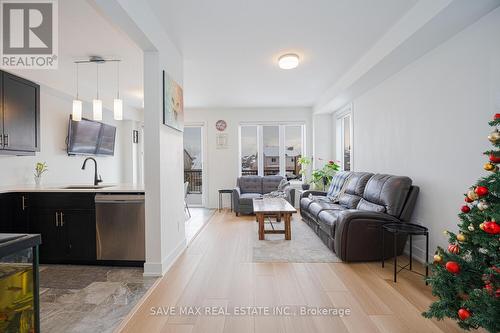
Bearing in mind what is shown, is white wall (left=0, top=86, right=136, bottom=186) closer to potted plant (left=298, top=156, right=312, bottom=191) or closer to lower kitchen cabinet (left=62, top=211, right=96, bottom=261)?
lower kitchen cabinet (left=62, top=211, right=96, bottom=261)

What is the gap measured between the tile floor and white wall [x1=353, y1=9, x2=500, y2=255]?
326cm

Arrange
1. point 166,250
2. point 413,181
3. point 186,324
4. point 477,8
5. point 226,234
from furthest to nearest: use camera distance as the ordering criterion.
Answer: point 226,234 → point 413,181 → point 166,250 → point 477,8 → point 186,324

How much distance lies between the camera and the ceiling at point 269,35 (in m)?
2.42

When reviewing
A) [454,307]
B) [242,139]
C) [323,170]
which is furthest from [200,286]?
[242,139]

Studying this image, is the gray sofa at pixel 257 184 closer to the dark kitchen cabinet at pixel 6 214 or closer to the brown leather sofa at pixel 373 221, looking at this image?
the brown leather sofa at pixel 373 221

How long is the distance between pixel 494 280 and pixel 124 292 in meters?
2.82

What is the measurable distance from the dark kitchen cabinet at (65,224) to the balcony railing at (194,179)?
439 centimetres

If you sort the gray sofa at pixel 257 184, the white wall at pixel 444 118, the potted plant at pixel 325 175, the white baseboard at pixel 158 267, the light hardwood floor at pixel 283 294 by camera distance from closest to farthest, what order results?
the light hardwood floor at pixel 283 294
the white wall at pixel 444 118
the white baseboard at pixel 158 267
the potted plant at pixel 325 175
the gray sofa at pixel 257 184

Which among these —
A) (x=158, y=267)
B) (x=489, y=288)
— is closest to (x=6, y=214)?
(x=158, y=267)

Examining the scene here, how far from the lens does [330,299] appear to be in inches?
86.9

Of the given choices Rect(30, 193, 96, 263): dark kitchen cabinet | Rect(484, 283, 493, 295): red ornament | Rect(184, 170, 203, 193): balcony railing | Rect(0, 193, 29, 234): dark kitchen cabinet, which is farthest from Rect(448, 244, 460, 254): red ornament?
Rect(184, 170, 203, 193): balcony railing

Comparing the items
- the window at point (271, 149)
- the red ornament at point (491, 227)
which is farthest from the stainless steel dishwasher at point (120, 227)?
the window at point (271, 149)

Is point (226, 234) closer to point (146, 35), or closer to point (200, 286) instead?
point (200, 286)

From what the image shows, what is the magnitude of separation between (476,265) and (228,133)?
229 inches
